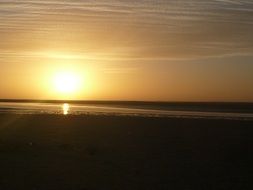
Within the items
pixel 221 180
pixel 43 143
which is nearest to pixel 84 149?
pixel 43 143

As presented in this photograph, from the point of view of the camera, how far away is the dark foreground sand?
16.4m

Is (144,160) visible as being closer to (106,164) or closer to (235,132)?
(106,164)

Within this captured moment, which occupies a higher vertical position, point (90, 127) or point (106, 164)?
point (90, 127)

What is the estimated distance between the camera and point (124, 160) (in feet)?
68.5

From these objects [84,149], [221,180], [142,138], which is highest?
[142,138]

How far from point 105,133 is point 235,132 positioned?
8415 mm

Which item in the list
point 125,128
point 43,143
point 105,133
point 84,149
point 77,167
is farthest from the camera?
point 125,128

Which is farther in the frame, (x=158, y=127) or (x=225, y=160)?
(x=158, y=127)

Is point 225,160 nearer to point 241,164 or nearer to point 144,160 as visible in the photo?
point 241,164

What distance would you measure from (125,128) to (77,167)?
1743 cm

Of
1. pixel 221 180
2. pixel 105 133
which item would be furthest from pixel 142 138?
pixel 221 180

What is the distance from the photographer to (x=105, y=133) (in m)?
32.7

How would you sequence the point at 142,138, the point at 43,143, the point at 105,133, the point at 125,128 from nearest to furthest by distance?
the point at 43,143, the point at 142,138, the point at 105,133, the point at 125,128

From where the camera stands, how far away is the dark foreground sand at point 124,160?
53.8ft
